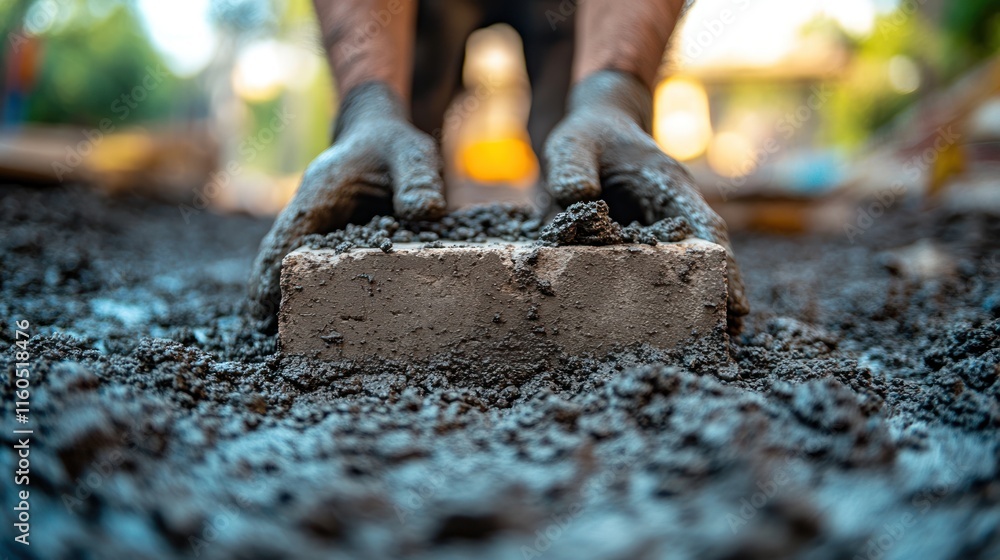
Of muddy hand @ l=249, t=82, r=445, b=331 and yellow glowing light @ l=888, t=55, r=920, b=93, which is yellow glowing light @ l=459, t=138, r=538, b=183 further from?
muddy hand @ l=249, t=82, r=445, b=331

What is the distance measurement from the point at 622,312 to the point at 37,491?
1.01m

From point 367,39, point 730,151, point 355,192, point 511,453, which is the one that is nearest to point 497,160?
point 730,151

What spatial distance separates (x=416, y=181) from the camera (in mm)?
1475

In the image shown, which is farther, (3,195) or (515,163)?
(515,163)

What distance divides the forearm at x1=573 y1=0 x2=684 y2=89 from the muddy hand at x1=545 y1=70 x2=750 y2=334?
0.70ft

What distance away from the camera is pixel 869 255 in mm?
3555

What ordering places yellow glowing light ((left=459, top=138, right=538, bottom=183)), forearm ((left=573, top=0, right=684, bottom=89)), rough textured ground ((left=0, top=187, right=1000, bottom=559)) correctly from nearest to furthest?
rough textured ground ((left=0, top=187, right=1000, bottom=559)) < forearm ((left=573, top=0, right=684, bottom=89)) < yellow glowing light ((left=459, top=138, right=538, bottom=183))

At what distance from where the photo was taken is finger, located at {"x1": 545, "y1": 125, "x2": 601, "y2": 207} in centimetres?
141

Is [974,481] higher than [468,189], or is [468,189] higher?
[468,189]

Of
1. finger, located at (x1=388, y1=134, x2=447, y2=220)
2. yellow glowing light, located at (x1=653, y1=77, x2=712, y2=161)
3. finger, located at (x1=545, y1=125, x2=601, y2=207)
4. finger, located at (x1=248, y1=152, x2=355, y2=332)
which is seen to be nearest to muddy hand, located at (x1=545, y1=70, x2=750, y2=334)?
finger, located at (x1=545, y1=125, x2=601, y2=207)

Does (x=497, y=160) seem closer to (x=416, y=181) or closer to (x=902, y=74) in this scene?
(x=902, y=74)

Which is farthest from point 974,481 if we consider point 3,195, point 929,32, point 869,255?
point 929,32

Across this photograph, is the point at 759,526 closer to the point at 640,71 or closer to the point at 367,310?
the point at 367,310

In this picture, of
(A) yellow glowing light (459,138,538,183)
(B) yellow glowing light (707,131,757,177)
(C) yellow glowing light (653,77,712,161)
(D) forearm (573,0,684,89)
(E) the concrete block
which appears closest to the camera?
(E) the concrete block
